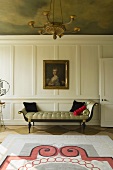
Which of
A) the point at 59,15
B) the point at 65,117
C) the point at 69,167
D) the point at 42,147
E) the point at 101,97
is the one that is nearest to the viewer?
the point at 69,167

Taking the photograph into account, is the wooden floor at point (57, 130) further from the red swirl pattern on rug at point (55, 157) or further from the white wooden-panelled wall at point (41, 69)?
the red swirl pattern on rug at point (55, 157)

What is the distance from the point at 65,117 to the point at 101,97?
1.52 metres

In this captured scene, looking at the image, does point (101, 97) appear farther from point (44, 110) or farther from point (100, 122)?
point (44, 110)

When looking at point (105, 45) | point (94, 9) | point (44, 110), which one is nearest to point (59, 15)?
point (94, 9)

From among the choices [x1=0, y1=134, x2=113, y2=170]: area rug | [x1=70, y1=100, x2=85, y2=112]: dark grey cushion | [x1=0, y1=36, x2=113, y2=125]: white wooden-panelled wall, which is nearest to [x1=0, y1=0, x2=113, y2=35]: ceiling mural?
[x1=0, y1=36, x2=113, y2=125]: white wooden-panelled wall

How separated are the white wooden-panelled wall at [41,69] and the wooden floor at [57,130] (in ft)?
1.39

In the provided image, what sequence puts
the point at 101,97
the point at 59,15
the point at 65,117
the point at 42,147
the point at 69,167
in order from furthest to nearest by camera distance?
the point at 101,97 < the point at 65,117 < the point at 59,15 < the point at 42,147 < the point at 69,167

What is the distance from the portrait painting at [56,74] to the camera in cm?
572

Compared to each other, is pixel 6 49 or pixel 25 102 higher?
pixel 6 49

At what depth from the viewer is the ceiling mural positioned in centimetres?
352

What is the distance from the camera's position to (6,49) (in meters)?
5.77

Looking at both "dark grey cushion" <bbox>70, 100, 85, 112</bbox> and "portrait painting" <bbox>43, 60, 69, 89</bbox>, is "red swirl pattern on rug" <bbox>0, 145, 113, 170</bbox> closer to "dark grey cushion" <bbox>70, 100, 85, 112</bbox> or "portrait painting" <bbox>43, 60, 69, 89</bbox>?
"dark grey cushion" <bbox>70, 100, 85, 112</bbox>

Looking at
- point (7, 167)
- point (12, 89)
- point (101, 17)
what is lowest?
point (7, 167)

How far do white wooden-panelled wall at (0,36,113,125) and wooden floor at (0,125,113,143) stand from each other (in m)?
0.42
